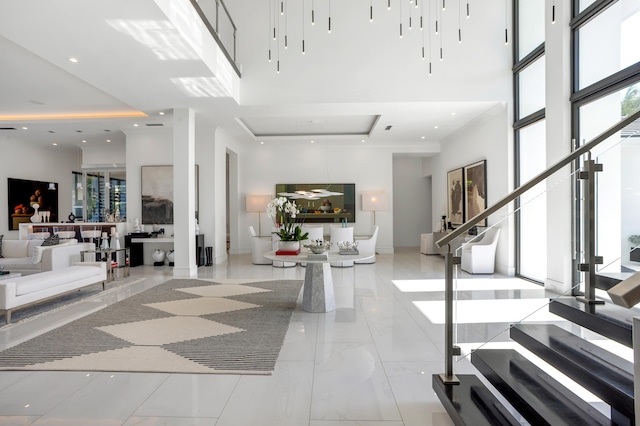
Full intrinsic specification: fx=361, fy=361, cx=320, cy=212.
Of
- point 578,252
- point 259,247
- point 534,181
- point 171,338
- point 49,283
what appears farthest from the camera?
point 259,247

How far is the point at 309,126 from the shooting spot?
1021 cm

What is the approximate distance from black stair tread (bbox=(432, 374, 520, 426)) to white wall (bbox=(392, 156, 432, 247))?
11.4m

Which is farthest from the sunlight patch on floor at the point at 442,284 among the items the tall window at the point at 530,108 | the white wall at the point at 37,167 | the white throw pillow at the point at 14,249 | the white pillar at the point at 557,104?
the white wall at the point at 37,167

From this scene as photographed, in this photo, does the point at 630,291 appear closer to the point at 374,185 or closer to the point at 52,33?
the point at 52,33

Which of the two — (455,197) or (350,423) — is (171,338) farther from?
(455,197)

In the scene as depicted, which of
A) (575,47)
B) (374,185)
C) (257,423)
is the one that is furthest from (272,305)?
(374,185)

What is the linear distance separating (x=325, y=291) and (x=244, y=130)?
6.46 meters

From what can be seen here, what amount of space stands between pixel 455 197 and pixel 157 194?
330 inches

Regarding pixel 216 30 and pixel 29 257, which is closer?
pixel 216 30

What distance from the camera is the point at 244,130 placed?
9.99 m

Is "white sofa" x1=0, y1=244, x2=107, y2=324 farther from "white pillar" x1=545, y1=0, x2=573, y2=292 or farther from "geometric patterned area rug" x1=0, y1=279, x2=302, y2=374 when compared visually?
"white pillar" x1=545, y1=0, x2=573, y2=292

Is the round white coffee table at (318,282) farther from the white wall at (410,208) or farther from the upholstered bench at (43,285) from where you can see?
the white wall at (410,208)

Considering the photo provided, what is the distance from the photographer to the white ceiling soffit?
935cm

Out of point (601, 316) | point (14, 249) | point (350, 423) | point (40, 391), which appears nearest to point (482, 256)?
point (601, 316)
